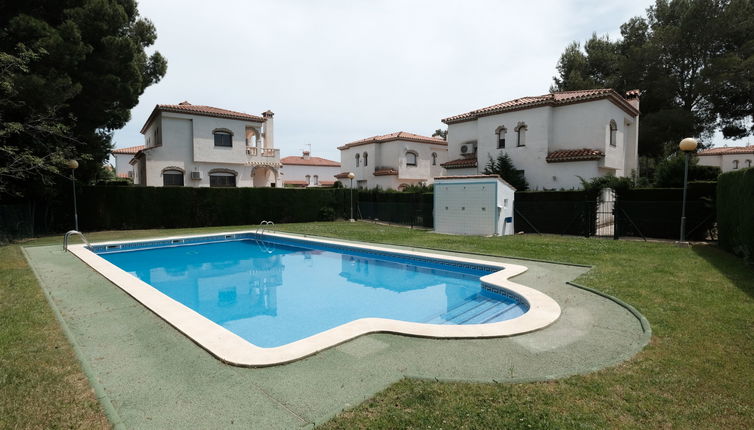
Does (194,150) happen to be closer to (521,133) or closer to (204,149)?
(204,149)

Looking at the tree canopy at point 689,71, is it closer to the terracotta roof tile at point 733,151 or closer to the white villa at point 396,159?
the white villa at point 396,159

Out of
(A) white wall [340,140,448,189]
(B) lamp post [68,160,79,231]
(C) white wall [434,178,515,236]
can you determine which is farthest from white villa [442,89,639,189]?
(B) lamp post [68,160,79,231]

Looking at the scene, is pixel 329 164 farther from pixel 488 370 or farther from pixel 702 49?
pixel 488 370

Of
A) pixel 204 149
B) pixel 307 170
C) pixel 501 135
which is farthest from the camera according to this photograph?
pixel 307 170

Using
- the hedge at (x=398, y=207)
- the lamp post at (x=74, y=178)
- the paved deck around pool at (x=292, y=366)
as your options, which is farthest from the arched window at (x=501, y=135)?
the lamp post at (x=74, y=178)

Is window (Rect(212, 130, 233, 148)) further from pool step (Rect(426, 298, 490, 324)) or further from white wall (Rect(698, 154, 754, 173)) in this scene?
white wall (Rect(698, 154, 754, 173))

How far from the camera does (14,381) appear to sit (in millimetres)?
3691

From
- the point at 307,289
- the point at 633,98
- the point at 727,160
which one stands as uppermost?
the point at 633,98

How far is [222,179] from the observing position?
29328 millimetres

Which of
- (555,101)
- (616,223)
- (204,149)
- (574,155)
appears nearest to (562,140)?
(574,155)

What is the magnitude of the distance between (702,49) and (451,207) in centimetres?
2541

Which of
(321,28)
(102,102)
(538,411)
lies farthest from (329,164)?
(538,411)

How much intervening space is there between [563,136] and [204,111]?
24.6 m

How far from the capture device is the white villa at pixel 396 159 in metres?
36.6
